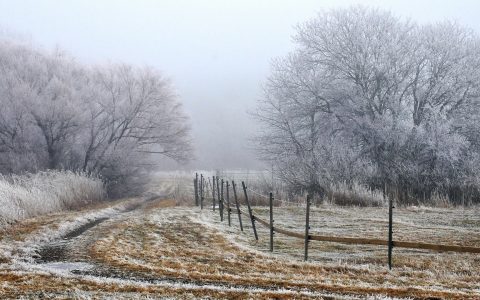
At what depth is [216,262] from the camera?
33.7 feet

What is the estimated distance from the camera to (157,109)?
131ft

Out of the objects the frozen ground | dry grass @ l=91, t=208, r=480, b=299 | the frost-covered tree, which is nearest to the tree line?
the frost-covered tree

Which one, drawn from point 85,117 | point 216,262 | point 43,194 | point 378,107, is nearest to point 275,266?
point 216,262

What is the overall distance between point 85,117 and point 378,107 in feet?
66.6

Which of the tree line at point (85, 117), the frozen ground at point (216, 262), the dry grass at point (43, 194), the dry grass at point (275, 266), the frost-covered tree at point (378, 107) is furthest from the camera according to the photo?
the tree line at point (85, 117)

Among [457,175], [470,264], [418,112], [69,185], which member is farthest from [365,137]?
[470,264]

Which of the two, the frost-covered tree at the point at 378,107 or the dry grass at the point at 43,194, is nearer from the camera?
the dry grass at the point at 43,194

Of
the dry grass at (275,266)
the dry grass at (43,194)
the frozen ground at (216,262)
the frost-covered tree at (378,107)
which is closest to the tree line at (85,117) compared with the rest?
the dry grass at (43,194)

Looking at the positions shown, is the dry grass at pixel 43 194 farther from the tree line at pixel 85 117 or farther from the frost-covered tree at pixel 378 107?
the frost-covered tree at pixel 378 107

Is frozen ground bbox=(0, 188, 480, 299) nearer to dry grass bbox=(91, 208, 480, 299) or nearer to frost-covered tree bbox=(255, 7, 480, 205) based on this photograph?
dry grass bbox=(91, 208, 480, 299)

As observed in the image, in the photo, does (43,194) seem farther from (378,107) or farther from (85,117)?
(378,107)

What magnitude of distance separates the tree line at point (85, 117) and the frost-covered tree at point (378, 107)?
1184 cm

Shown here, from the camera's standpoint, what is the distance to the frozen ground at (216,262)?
738 cm

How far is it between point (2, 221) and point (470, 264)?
13.0 m
